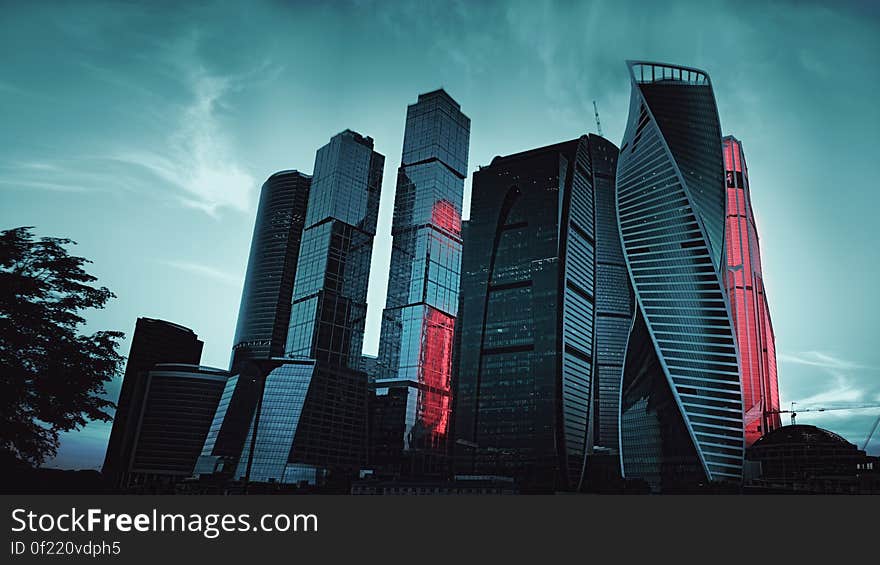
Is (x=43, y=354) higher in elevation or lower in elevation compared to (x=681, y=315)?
lower

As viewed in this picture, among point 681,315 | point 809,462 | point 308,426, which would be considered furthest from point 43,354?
point 809,462

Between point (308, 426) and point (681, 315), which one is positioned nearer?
point (681, 315)

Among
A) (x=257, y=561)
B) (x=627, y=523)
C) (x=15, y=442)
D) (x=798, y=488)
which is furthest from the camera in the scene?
(x=798, y=488)

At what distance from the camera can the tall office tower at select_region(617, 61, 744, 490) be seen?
160m

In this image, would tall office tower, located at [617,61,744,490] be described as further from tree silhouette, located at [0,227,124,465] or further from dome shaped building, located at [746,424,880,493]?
tree silhouette, located at [0,227,124,465]

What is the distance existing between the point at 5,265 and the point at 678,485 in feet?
542

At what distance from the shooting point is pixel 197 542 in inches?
665

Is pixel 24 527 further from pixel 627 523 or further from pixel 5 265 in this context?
pixel 627 523

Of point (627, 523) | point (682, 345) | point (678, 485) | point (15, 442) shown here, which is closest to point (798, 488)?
point (678, 485)

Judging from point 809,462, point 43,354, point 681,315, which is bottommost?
point 43,354

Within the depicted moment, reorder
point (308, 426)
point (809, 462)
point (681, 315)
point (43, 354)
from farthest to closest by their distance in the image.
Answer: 1. point (809, 462)
2. point (308, 426)
3. point (681, 315)
4. point (43, 354)

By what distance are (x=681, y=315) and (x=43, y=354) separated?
154573 mm

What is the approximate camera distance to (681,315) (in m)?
160

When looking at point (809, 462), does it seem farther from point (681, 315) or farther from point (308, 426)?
point (308, 426)
